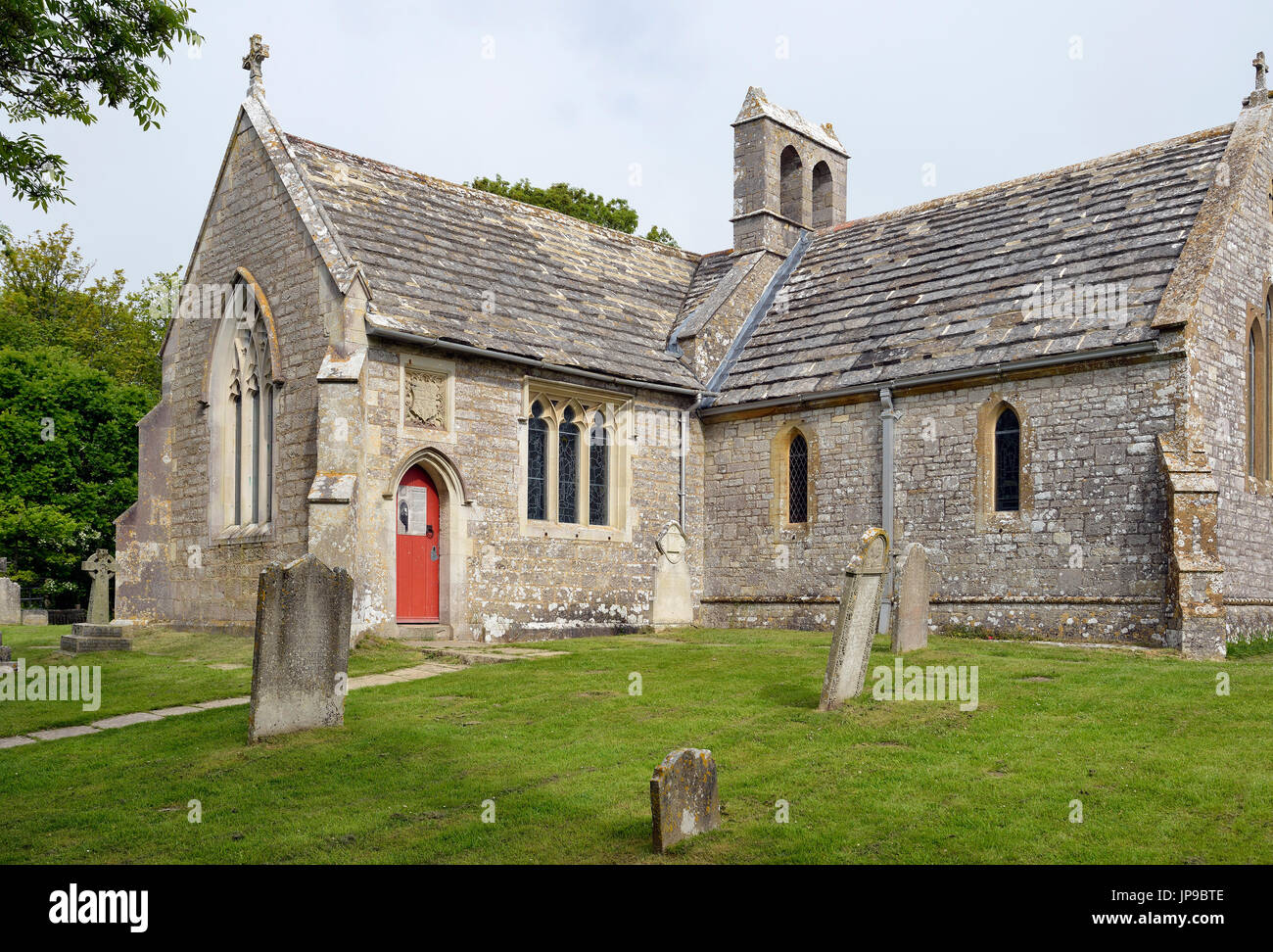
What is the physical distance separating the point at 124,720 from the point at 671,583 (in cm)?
1012

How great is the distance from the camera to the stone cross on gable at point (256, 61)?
2058 cm

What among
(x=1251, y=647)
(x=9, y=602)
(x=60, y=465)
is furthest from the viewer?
(x=60, y=465)

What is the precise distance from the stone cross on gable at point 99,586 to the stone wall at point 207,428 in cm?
28

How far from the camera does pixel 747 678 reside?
44.5ft

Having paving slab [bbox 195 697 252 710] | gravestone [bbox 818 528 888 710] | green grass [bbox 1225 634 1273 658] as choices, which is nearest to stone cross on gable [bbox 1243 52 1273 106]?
green grass [bbox 1225 634 1273 658]

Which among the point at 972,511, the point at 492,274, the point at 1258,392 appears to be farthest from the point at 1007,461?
the point at 492,274

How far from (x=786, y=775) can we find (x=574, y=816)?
73.7 inches

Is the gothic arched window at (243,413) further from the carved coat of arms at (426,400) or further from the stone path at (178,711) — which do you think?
the stone path at (178,711)

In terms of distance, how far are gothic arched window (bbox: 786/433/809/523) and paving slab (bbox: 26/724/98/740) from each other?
13378mm

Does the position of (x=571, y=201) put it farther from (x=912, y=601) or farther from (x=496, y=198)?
(x=912, y=601)

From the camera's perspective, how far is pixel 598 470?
21.3m

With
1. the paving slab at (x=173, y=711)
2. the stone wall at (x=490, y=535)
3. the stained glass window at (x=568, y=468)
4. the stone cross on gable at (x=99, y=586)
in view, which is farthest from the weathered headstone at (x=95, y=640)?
the stained glass window at (x=568, y=468)

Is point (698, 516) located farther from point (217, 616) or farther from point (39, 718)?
point (39, 718)

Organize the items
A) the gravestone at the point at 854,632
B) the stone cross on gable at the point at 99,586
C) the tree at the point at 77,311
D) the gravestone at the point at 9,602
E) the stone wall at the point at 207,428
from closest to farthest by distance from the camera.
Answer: the gravestone at the point at 854,632, the stone wall at the point at 207,428, the stone cross on gable at the point at 99,586, the gravestone at the point at 9,602, the tree at the point at 77,311
